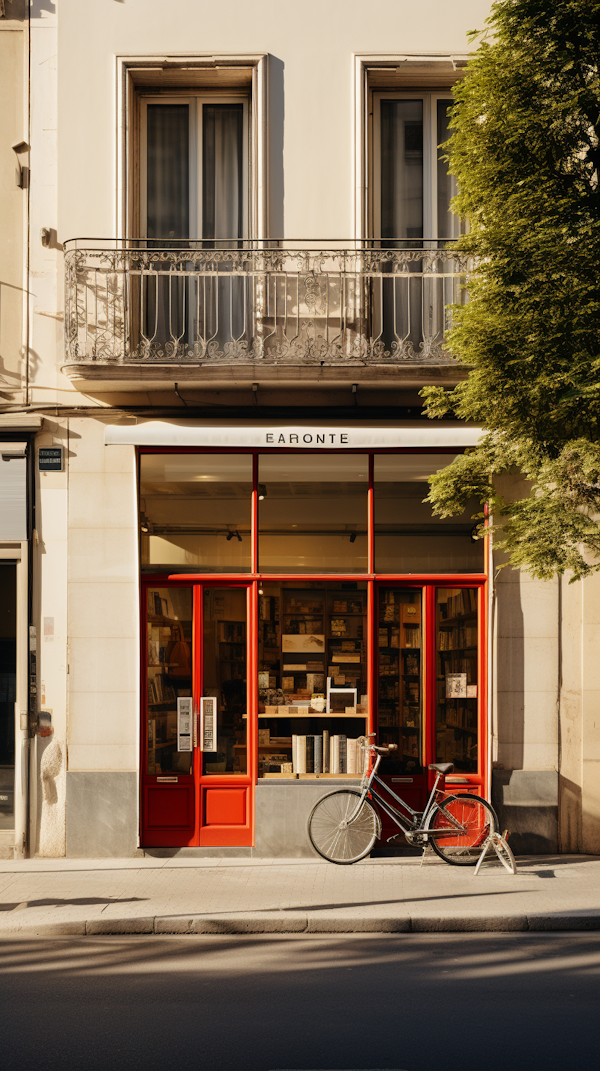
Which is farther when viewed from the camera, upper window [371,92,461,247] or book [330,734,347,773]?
upper window [371,92,461,247]

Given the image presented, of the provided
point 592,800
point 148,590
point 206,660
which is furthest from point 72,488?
point 592,800

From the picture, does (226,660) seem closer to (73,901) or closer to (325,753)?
(325,753)

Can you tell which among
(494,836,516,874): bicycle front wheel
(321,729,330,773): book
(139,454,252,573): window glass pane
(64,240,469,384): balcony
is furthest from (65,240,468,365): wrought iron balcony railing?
(494,836,516,874): bicycle front wheel

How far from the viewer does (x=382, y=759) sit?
36.0 feet

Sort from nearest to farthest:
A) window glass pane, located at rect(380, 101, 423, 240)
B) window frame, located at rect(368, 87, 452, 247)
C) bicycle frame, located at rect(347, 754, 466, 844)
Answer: bicycle frame, located at rect(347, 754, 466, 844) → window frame, located at rect(368, 87, 452, 247) → window glass pane, located at rect(380, 101, 423, 240)

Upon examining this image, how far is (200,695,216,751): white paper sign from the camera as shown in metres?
Result: 11.0

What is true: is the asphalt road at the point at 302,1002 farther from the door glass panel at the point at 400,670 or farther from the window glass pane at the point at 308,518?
the window glass pane at the point at 308,518

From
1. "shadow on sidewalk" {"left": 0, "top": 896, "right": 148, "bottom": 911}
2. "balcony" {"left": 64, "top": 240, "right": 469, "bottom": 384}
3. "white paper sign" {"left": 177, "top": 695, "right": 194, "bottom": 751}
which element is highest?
"balcony" {"left": 64, "top": 240, "right": 469, "bottom": 384}

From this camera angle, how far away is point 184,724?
11.0 meters

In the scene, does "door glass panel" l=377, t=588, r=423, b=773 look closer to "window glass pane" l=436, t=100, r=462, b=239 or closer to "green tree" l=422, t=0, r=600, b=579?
"green tree" l=422, t=0, r=600, b=579

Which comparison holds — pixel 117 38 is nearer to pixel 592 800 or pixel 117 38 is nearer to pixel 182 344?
pixel 182 344

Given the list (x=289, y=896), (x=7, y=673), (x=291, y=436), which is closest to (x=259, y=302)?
(x=291, y=436)

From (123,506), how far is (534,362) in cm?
488

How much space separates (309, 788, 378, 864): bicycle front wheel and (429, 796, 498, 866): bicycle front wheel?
0.66 m
